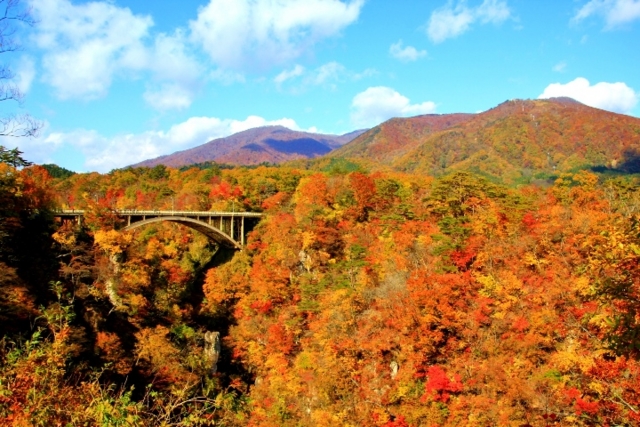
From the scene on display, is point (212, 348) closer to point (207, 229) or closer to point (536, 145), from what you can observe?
point (207, 229)

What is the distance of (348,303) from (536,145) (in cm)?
11522

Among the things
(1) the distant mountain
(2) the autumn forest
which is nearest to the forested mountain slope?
(2) the autumn forest

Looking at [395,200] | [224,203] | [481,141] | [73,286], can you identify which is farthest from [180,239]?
[481,141]

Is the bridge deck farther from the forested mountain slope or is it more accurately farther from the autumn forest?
the forested mountain slope

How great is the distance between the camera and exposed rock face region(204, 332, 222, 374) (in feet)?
95.8

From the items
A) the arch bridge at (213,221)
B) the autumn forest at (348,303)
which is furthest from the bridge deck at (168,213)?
the autumn forest at (348,303)

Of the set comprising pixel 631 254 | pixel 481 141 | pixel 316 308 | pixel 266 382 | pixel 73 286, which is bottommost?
pixel 266 382

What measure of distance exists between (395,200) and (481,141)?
109 meters

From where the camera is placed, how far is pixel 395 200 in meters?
36.8

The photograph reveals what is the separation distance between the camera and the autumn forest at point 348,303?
60.4 feet

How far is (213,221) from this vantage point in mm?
40031

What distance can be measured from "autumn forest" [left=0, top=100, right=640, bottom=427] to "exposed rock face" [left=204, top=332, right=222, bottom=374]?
0.71 feet

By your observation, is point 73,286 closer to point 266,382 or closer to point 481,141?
point 266,382

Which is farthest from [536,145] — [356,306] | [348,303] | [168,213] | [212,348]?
[212,348]
